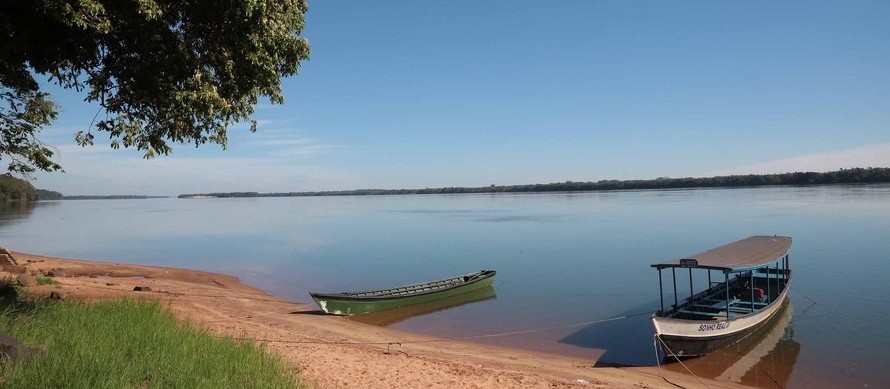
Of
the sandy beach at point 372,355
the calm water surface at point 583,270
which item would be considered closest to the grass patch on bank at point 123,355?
the sandy beach at point 372,355

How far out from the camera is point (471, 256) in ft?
125

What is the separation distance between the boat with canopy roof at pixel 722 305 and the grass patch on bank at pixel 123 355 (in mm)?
9276

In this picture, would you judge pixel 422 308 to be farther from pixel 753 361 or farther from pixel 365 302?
pixel 753 361

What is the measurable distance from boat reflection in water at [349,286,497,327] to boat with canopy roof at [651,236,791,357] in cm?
858

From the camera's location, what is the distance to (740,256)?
671 inches

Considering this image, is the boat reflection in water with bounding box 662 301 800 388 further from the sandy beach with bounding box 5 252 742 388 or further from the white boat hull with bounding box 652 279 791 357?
the sandy beach with bounding box 5 252 742 388

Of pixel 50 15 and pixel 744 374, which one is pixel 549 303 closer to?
pixel 744 374

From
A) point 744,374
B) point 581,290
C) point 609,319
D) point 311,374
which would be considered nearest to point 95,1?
point 311,374

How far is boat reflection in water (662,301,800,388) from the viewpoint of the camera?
509 inches

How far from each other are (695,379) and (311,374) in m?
8.76

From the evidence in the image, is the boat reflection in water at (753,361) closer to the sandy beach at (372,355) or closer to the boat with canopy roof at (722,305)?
the boat with canopy roof at (722,305)

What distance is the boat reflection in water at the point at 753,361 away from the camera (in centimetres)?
1294

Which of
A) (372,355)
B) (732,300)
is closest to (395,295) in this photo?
(372,355)

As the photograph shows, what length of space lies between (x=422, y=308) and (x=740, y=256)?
1139 centimetres
